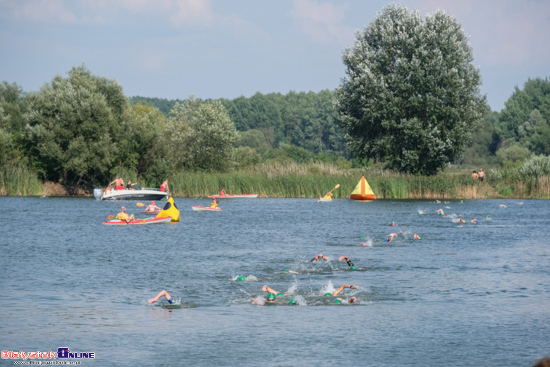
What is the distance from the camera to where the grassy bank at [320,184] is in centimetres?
7056

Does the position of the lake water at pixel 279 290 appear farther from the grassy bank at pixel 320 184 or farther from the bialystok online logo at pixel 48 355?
the grassy bank at pixel 320 184

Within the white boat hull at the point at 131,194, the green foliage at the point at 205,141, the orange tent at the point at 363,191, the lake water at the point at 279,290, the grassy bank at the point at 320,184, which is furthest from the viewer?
the green foliage at the point at 205,141

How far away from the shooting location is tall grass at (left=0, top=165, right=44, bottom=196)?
259ft

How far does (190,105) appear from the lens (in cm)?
9625

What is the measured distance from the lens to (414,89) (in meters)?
72.3

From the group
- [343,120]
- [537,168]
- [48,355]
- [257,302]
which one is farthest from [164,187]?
[48,355]

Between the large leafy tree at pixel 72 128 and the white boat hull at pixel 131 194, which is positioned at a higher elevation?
the large leafy tree at pixel 72 128

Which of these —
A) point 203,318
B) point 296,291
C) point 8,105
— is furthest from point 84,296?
point 8,105

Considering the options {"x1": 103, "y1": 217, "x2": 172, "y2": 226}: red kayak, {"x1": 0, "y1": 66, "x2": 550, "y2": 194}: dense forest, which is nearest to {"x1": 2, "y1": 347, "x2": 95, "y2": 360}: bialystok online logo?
{"x1": 103, "y1": 217, "x2": 172, "y2": 226}: red kayak

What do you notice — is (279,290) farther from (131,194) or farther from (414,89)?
(414,89)

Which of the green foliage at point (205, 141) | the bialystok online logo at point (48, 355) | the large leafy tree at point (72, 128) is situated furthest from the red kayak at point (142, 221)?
the green foliage at point (205, 141)

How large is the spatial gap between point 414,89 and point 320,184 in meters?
12.7

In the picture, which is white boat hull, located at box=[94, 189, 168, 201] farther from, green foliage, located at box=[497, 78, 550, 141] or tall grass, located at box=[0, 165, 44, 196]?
green foliage, located at box=[497, 78, 550, 141]

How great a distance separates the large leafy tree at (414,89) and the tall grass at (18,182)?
33.2 m
